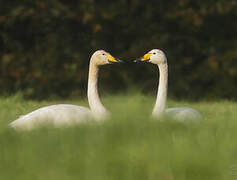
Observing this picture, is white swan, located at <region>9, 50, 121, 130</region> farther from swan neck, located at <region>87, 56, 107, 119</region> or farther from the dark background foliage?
the dark background foliage

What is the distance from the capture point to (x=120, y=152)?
10.1 ft

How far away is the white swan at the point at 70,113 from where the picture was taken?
406 centimetres

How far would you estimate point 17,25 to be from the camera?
46.5 ft

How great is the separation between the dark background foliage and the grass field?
9.85 meters

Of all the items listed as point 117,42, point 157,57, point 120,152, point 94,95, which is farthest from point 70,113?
point 117,42

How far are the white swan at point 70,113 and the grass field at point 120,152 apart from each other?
467mm

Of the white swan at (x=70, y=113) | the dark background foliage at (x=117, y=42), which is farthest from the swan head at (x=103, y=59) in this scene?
the dark background foliage at (x=117, y=42)

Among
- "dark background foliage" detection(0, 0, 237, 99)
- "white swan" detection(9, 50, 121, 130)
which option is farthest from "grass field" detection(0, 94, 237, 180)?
"dark background foliage" detection(0, 0, 237, 99)

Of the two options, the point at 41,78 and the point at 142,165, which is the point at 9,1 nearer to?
the point at 41,78

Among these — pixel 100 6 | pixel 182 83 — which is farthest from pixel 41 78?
pixel 182 83

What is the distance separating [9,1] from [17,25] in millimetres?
720

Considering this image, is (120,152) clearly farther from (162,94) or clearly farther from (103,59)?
(103,59)

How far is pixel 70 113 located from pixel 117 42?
974 cm

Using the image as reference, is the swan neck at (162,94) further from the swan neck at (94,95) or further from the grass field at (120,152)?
the grass field at (120,152)
